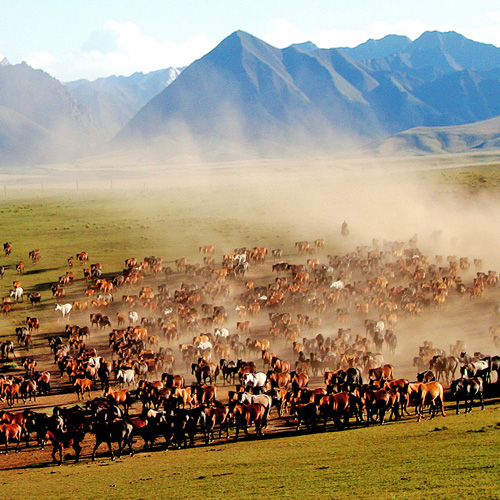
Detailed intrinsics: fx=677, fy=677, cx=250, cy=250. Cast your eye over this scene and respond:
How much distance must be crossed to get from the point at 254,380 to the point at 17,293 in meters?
25.7

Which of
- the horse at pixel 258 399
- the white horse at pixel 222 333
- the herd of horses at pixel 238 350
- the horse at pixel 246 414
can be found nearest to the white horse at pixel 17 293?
the herd of horses at pixel 238 350

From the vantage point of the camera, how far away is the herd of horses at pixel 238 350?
74.9 feet

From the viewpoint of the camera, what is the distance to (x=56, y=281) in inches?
2132

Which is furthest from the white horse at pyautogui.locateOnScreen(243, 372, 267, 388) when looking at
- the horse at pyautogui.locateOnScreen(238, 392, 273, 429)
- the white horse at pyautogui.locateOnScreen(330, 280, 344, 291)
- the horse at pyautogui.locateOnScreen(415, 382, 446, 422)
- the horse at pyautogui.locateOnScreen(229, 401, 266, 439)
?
the white horse at pyautogui.locateOnScreen(330, 280, 344, 291)

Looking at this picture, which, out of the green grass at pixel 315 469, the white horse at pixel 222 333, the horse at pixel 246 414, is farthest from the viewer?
the white horse at pixel 222 333

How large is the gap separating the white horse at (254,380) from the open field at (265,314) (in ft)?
14.4

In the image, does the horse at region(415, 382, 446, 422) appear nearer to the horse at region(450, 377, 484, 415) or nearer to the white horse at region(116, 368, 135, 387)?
the horse at region(450, 377, 484, 415)

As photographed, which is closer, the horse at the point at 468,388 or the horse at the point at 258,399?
the horse at the point at 468,388

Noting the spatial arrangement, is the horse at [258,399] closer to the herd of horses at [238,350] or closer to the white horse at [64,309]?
the herd of horses at [238,350]

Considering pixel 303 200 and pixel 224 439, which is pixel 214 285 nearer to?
pixel 224 439

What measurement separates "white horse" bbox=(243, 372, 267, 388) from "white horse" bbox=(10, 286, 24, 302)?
25039 millimetres

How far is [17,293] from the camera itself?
159 ft

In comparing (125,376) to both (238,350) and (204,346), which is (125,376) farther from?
(238,350)

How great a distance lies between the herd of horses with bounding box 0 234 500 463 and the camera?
74.9 feet
